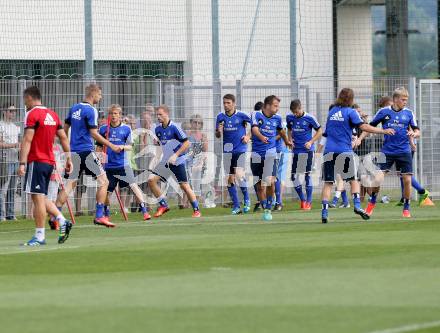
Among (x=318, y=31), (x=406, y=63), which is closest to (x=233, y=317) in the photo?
(x=318, y=31)

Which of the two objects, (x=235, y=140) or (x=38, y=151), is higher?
(x=235, y=140)

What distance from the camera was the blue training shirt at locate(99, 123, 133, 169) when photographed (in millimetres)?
21359

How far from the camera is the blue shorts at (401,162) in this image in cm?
2095

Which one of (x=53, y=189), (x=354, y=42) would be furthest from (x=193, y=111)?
(x=354, y=42)

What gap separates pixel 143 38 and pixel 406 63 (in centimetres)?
1392

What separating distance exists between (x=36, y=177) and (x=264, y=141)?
8.19m

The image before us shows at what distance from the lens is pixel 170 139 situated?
22750mm

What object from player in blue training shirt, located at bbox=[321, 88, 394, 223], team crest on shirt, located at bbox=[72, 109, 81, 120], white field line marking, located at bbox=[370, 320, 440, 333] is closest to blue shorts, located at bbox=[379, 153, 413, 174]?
player in blue training shirt, located at bbox=[321, 88, 394, 223]

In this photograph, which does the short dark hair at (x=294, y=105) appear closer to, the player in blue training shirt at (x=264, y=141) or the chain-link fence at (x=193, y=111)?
the player in blue training shirt at (x=264, y=141)

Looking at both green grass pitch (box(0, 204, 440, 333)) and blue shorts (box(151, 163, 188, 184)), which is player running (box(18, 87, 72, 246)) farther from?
blue shorts (box(151, 163, 188, 184))

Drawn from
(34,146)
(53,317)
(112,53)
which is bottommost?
(53,317)

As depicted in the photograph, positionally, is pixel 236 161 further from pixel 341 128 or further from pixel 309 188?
pixel 341 128

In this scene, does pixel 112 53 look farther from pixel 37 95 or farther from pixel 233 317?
pixel 233 317

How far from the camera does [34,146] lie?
16047 millimetres
